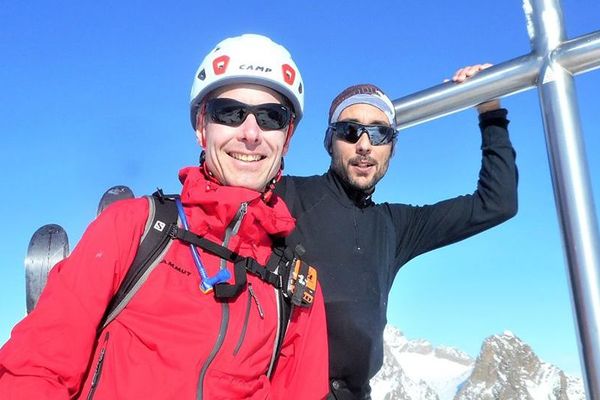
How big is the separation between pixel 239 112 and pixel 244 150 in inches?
9.1

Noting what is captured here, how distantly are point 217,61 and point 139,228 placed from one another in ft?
4.11

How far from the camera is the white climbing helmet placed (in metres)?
3.66

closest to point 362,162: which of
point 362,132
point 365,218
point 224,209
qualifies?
point 362,132

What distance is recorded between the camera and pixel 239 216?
3.32 meters

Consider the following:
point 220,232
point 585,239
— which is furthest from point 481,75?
point 220,232

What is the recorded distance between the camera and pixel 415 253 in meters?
5.36

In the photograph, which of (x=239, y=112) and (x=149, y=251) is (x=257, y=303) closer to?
(x=149, y=251)

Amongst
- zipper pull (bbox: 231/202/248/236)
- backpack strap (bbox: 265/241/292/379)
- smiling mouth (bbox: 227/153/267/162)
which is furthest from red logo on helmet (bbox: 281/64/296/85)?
backpack strap (bbox: 265/241/292/379)

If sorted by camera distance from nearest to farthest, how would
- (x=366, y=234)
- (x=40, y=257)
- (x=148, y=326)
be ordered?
(x=148, y=326) → (x=40, y=257) → (x=366, y=234)

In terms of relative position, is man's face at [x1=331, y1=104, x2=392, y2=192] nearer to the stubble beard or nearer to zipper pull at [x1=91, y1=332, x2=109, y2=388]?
the stubble beard

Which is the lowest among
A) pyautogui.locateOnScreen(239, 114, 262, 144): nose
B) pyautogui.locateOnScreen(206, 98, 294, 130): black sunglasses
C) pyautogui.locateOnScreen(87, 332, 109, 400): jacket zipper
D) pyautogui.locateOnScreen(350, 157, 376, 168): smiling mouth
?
pyautogui.locateOnScreen(87, 332, 109, 400): jacket zipper

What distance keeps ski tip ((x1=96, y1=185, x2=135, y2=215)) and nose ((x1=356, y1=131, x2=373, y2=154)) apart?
72.5 inches

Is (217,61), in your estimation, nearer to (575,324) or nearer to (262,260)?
(262,260)

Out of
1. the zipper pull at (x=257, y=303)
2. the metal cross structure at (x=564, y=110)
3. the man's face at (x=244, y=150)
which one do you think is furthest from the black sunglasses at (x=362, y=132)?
the zipper pull at (x=257, y=303)
